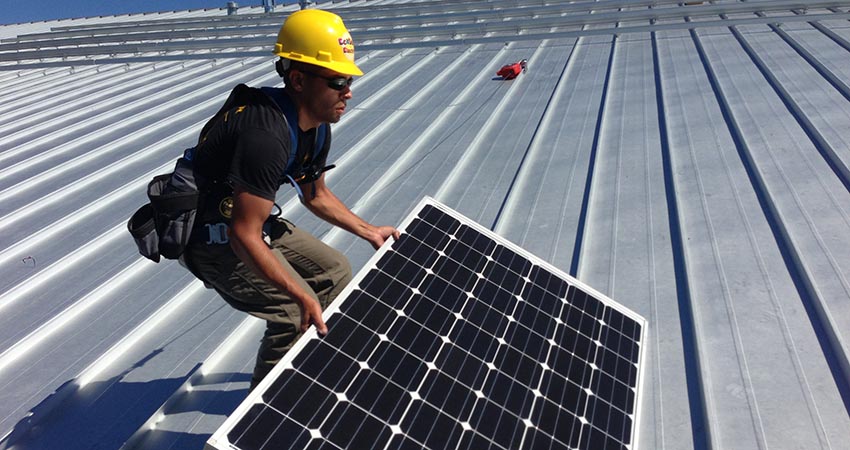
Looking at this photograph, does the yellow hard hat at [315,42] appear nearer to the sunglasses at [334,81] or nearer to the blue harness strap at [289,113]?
the sunglasses at [334,81]

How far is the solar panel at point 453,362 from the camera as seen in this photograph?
2.56 metres

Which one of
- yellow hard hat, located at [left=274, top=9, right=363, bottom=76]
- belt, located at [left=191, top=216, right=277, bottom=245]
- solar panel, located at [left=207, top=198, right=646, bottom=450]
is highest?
yellow hard hat, located at [left=274, top=9, right=363, bottom=76]

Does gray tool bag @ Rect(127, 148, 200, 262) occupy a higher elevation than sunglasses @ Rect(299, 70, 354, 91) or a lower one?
lower

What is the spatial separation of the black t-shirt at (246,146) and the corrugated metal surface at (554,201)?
4.82ft

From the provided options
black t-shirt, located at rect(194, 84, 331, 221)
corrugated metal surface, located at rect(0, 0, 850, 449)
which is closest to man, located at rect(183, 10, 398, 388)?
black t-shirt, located at rect(194, 84, 331, 221)

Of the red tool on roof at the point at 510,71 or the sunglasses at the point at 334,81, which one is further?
the red tool on roof at the point at 510,71

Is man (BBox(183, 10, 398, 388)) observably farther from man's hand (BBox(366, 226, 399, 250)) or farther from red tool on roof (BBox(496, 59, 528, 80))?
red tool on roof (BBox(496, 59, 528, 80))

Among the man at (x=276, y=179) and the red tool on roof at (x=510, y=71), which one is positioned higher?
the man at (x=276, y=179)

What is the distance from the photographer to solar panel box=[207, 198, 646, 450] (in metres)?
2.56

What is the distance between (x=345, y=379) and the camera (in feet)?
8.81

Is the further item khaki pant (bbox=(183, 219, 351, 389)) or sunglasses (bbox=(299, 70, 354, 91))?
khaki pant (bbox=(183, 219, 351, 389))

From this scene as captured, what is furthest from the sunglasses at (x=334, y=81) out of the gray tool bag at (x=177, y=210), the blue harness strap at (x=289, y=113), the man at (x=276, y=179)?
the gray tool bag at (x=177, y=210)

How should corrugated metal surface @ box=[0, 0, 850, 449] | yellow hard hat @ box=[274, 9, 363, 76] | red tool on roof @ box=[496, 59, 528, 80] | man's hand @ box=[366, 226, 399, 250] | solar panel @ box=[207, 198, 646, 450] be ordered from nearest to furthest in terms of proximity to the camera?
solar panel @ box=[207, 198, 646, 450], yellow hard hat @ box=[274, 9, 363, 76], man's hand @ box=[366, 226, 399, 250], corrugated metal surface @ box=[0, 0, 850, 449], red tool on roof @ box=[496, 59, 528, 80]

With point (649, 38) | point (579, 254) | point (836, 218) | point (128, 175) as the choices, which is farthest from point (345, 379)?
point (649, 38)
